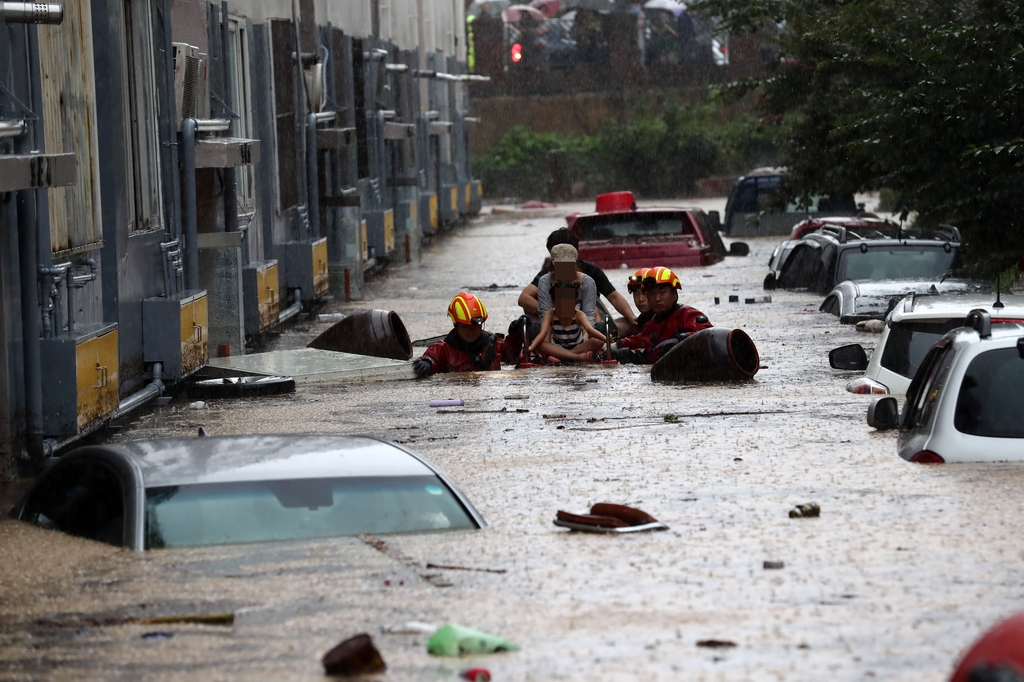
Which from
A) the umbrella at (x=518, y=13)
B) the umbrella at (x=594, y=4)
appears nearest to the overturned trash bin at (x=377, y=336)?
the umbrella at (x=594, y=4)

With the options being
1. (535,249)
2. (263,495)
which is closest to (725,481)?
(263,495)

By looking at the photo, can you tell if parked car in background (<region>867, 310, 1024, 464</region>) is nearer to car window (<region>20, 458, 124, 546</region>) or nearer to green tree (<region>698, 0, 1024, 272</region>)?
car window (<region>20, 458, 124, 546</region>)

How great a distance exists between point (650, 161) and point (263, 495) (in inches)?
2168

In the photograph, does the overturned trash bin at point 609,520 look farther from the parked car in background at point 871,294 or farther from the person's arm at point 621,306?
the parked car in background at point 871,294

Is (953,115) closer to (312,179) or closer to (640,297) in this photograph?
(640,297)

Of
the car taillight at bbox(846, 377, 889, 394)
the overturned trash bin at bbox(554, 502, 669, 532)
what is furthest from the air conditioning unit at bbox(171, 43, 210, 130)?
the overturned trash bin at bbox(554, 502, 669, 532)

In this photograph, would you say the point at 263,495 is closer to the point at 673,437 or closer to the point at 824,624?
the point at 824,624

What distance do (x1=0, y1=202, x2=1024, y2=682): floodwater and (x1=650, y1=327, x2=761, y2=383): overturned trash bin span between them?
2.71 m

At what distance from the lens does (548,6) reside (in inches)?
3004

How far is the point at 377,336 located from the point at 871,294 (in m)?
5.13

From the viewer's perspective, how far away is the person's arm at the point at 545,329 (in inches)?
564

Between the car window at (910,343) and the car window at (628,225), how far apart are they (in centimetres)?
1358

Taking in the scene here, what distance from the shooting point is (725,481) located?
9250 mm

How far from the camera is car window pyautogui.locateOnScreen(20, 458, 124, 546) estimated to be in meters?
6.52
